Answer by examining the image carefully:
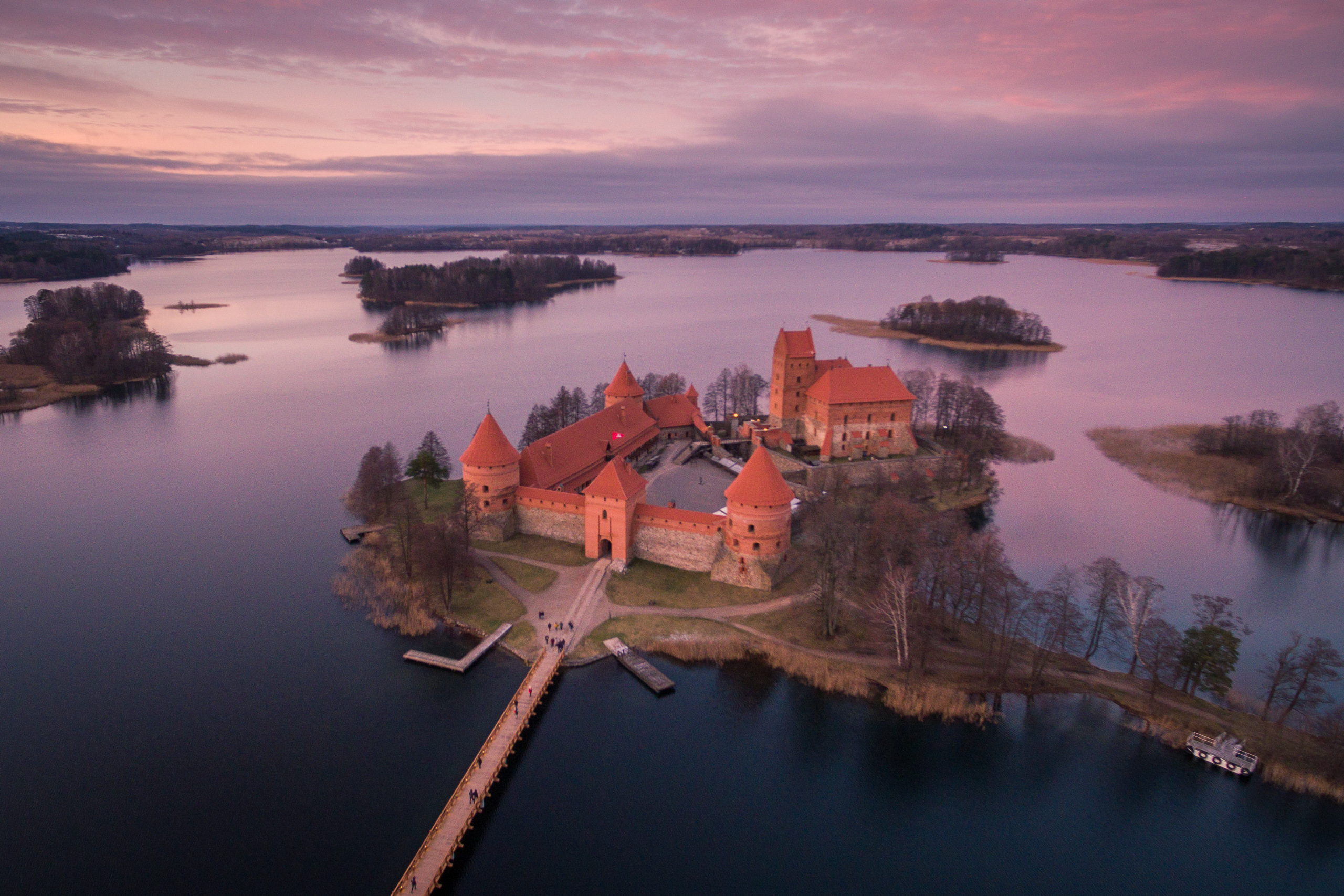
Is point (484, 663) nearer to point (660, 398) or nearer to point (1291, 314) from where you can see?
point (660, 398)

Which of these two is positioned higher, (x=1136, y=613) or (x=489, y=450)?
(x=489, y=450)

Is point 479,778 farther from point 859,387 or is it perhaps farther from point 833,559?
point 859,387

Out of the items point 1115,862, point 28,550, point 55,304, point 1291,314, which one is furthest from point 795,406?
point 1291,314

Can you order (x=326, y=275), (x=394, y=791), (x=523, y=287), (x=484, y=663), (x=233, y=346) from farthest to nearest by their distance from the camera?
(x=326, y=275) < (x=523, y=287) < (x=233, y=346) < (x=484, y=663) < (x=394, y=791)

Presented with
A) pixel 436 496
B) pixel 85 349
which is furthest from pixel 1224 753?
pixel 85 349

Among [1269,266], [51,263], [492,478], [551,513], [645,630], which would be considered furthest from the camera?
[1269,266]

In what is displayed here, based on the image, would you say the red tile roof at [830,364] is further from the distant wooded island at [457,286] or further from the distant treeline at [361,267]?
the distant treeline at [361,267]

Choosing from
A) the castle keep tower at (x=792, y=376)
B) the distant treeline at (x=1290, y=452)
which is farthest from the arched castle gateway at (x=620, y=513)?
the distant treeline at (x=1290, y=452)
